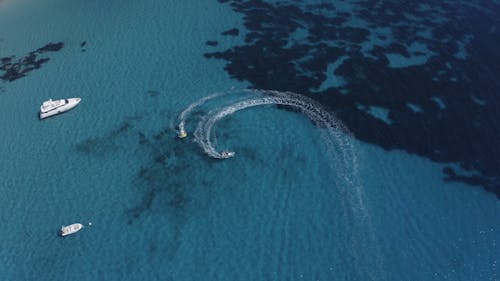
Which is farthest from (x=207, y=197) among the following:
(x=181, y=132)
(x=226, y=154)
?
(x=181, y=132)

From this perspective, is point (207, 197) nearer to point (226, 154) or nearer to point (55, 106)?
point (226, 154)

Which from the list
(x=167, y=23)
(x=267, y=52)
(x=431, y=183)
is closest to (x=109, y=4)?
(x=167, y=23)

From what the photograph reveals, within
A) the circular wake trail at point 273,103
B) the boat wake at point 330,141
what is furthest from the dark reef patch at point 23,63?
the circular wake trail at point 273,103

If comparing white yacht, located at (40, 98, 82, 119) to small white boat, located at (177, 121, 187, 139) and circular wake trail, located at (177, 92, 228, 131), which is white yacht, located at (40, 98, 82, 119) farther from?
small white boat, located at (177, 121, 187, 139)

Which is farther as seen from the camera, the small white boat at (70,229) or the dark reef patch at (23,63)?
the dark reef patch at (23,63)

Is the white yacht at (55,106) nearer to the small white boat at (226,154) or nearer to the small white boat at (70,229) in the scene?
the small white boat at (70,229)
